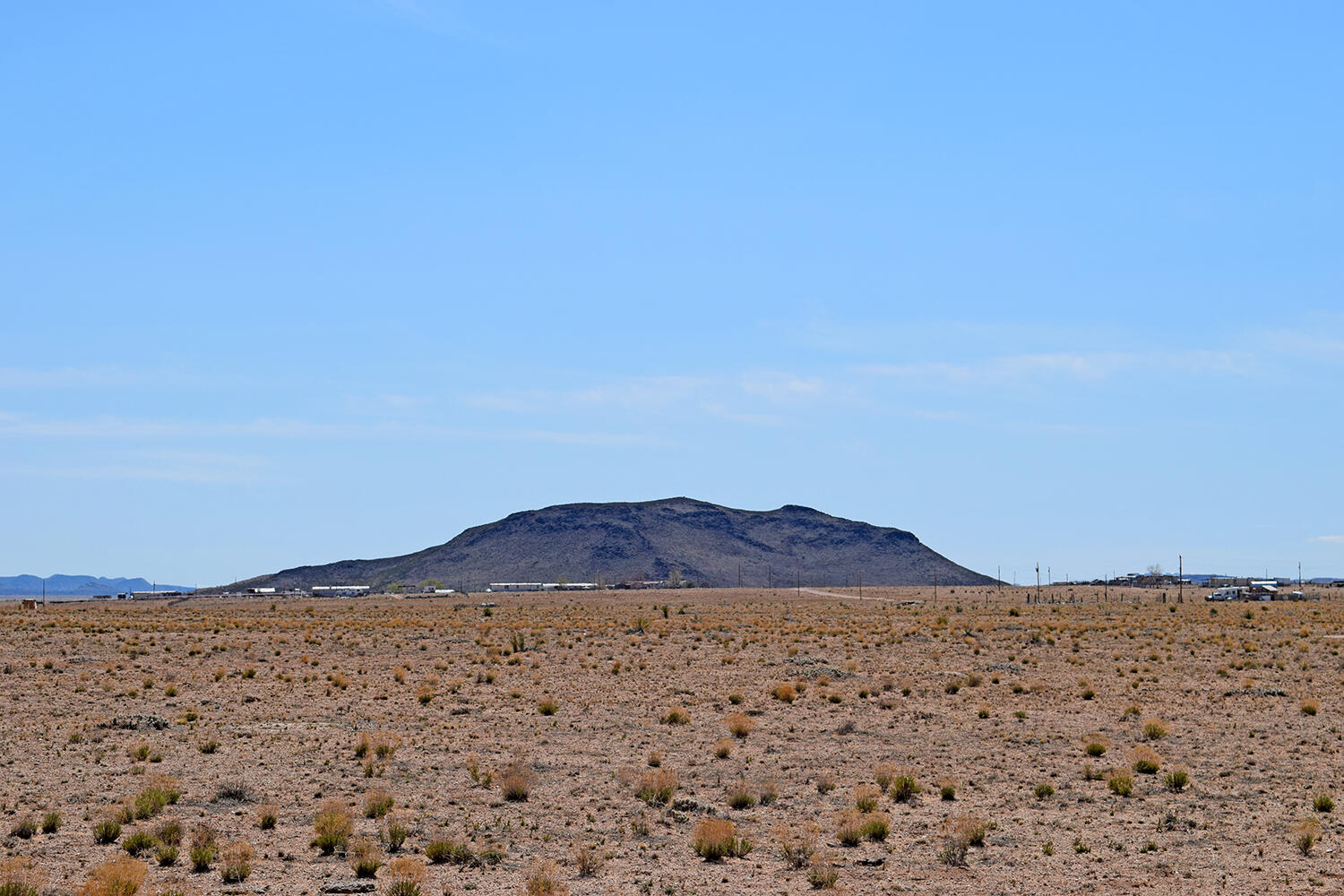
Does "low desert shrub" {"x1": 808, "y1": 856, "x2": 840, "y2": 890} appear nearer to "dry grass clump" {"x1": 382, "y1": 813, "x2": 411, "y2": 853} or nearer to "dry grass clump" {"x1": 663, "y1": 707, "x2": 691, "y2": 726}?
"dry grass clump" {"x1": 382, "y1": 813, "x2": 411, "y2": 853}

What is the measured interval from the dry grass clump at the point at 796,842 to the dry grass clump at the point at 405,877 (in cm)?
495

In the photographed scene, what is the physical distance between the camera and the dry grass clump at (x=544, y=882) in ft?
46.6

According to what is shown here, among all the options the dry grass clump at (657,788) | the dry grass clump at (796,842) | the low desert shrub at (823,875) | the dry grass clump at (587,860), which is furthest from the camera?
the dry grass clump at (657,788)

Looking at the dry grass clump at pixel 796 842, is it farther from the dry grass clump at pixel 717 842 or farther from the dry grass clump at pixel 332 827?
the dry grass clump at pixel 332 827

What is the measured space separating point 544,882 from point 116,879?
5.00 meters

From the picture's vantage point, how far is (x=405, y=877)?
14344 mm

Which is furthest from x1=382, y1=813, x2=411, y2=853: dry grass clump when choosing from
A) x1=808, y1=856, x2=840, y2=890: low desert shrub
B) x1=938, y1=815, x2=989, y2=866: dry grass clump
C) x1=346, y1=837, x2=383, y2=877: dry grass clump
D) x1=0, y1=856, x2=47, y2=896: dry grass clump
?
x1=938, y1=815, x2=989, y2=866: dry grass clump

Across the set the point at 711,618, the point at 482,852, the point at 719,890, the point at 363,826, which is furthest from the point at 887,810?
the point at 711,618

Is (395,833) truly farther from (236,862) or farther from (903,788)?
(903,788)

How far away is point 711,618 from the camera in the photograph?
7912 centimetres

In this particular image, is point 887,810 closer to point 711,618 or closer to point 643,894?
point 643,894

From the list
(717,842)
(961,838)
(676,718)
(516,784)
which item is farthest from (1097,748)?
(516,784)

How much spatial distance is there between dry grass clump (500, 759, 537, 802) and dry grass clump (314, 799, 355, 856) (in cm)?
278

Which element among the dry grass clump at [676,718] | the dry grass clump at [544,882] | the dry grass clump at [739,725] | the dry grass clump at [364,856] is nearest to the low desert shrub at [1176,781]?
the dry grass clump at [739,725]
